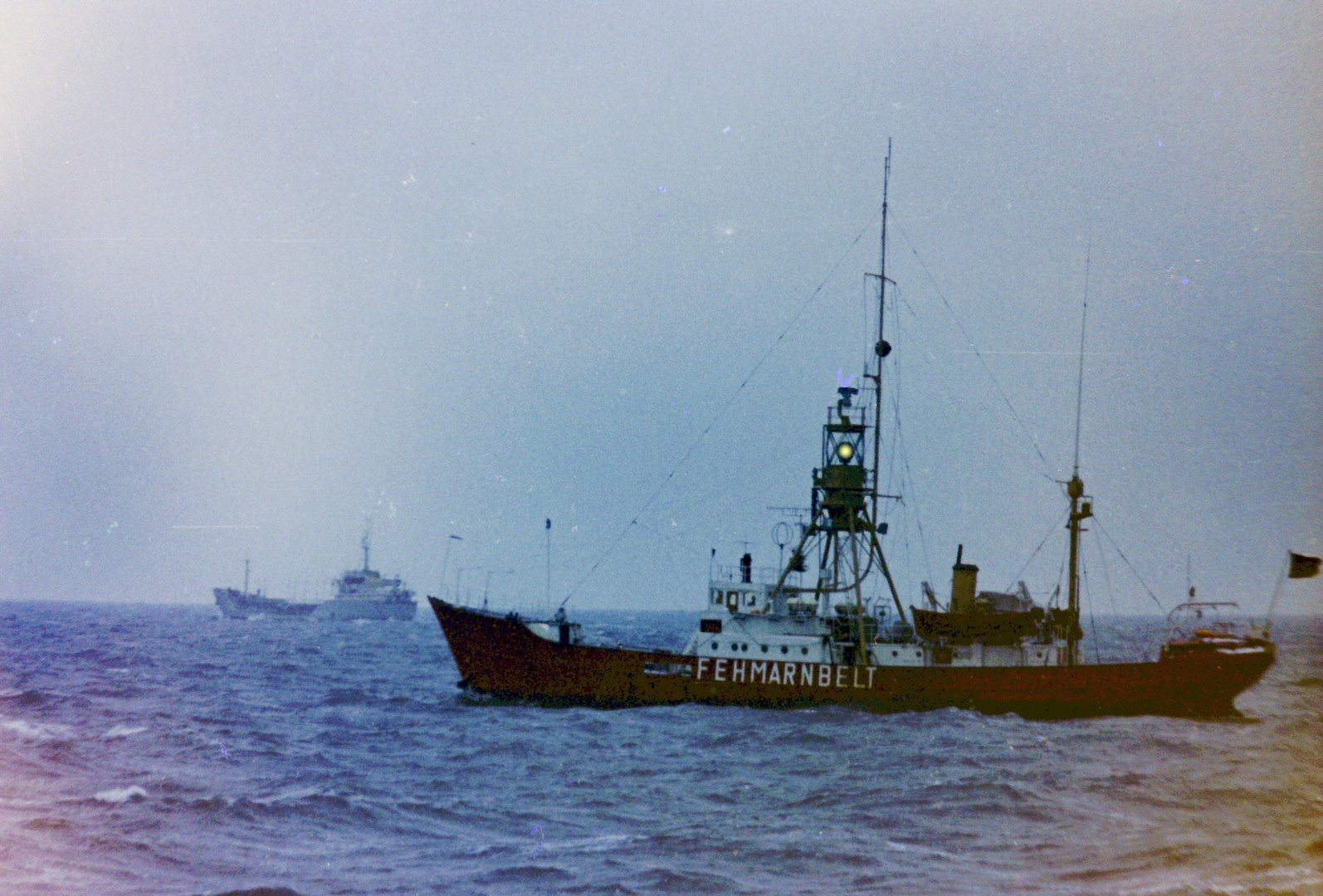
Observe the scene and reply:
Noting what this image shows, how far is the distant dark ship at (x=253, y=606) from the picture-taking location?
176500mm

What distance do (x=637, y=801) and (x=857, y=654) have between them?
721 inches

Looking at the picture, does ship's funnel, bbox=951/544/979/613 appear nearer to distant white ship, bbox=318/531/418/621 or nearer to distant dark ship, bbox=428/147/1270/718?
distant dark ship, bbox=428/147/1270/718

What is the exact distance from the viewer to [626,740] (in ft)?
103

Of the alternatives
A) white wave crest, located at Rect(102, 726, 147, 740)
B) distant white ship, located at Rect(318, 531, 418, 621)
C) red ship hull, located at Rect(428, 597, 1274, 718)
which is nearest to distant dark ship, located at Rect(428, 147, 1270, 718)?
red ship hull, located at Rect(428, 597, 1274, 718)

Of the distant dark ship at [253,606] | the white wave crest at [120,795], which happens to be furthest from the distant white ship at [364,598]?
the white wave crest at [120,795]

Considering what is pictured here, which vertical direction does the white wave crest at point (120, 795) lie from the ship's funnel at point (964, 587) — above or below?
below

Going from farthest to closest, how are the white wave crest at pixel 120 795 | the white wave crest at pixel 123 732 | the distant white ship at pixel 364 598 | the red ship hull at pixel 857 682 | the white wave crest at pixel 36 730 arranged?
the distant white ship at pixel 364 598, the red ship hull at pixel 857 682, the white wave crest at pixel 123 732, the white wave crest at pixel 36 730, the white wave crest at pixel 120 795

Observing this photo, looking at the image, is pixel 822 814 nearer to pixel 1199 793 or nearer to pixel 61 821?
pixel 1199 793

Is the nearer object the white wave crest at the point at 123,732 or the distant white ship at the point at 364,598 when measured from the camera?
the white wave crest at the point at 123,732

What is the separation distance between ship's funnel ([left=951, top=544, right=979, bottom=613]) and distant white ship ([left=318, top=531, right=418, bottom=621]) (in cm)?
14623

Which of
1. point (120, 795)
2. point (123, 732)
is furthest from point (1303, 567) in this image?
point (123, 732)

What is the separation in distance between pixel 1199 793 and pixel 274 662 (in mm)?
54687

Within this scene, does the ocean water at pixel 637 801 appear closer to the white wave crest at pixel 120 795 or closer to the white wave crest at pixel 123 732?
the white wave crest at pixel 120 795

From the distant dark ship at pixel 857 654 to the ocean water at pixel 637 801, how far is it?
128 cm
